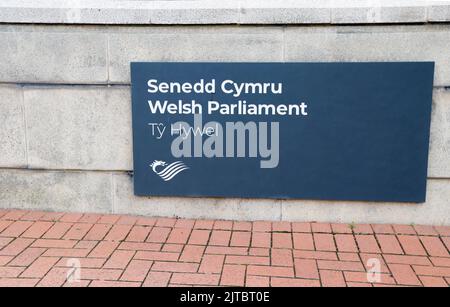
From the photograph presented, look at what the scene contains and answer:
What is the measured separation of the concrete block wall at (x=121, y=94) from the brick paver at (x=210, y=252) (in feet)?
0.51

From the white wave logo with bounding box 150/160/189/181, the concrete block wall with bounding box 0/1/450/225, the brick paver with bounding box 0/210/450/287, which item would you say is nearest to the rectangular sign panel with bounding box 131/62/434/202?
the white wave logo with bounding box 150/160/189/181

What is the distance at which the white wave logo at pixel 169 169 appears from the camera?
14.6 ft

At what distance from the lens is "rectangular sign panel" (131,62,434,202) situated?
4.21m

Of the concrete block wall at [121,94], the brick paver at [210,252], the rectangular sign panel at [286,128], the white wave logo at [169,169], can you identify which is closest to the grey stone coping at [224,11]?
the concrete block wall at [121,94]

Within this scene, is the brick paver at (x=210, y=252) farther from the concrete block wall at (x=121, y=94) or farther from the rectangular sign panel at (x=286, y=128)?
the rectangular sign panel at (x=286, y=128)

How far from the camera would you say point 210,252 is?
12.8 ft

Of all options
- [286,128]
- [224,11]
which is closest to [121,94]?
[224,11]

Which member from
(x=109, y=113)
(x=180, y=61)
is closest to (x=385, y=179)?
(x=180, y=61)

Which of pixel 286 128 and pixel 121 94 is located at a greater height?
pixel 121 94

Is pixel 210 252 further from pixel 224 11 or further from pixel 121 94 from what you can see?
pixel 224 11

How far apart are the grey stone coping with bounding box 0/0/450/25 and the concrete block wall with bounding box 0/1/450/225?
0.02 meters

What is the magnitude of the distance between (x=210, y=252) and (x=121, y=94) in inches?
66.7

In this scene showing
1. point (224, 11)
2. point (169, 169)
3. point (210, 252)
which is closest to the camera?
point (210, 252)

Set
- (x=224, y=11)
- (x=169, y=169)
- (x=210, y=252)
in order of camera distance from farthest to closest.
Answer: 1. (x=169, y=169)
2. (x=224, y=11)
3. (x=210, y=252)
